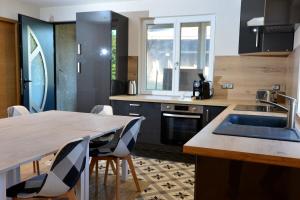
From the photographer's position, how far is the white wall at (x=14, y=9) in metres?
4.23

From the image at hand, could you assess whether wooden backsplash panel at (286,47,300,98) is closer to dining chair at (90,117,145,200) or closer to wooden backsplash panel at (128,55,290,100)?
wooden backsplash panel at (128,55,290,100)

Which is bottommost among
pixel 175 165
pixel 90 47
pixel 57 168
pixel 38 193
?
pixel 175 165

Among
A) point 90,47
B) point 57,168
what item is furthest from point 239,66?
point 57,168

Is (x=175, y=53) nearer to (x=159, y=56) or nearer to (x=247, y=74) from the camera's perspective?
(x=159, y=56)

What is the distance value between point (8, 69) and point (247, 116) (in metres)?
3.77

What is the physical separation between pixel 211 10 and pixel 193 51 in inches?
24.8

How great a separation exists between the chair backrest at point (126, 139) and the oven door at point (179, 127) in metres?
1.27

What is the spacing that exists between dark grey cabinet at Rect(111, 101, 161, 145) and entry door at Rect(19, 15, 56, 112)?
1736 millimetres

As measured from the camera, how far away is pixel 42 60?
4.76 metres

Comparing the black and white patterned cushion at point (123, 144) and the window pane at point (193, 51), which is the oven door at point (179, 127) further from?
the black and white patterned cushion at point (123, 144)

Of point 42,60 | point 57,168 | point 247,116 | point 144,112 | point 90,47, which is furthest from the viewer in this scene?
point 42,60

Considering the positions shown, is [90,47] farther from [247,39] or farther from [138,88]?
[247,39]

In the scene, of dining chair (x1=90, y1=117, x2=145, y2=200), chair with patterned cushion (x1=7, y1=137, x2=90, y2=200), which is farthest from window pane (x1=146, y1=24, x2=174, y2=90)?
chair with patterned cushion (x1=7, y1=137, x2=90, y2=200)

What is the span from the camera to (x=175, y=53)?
4211mm
